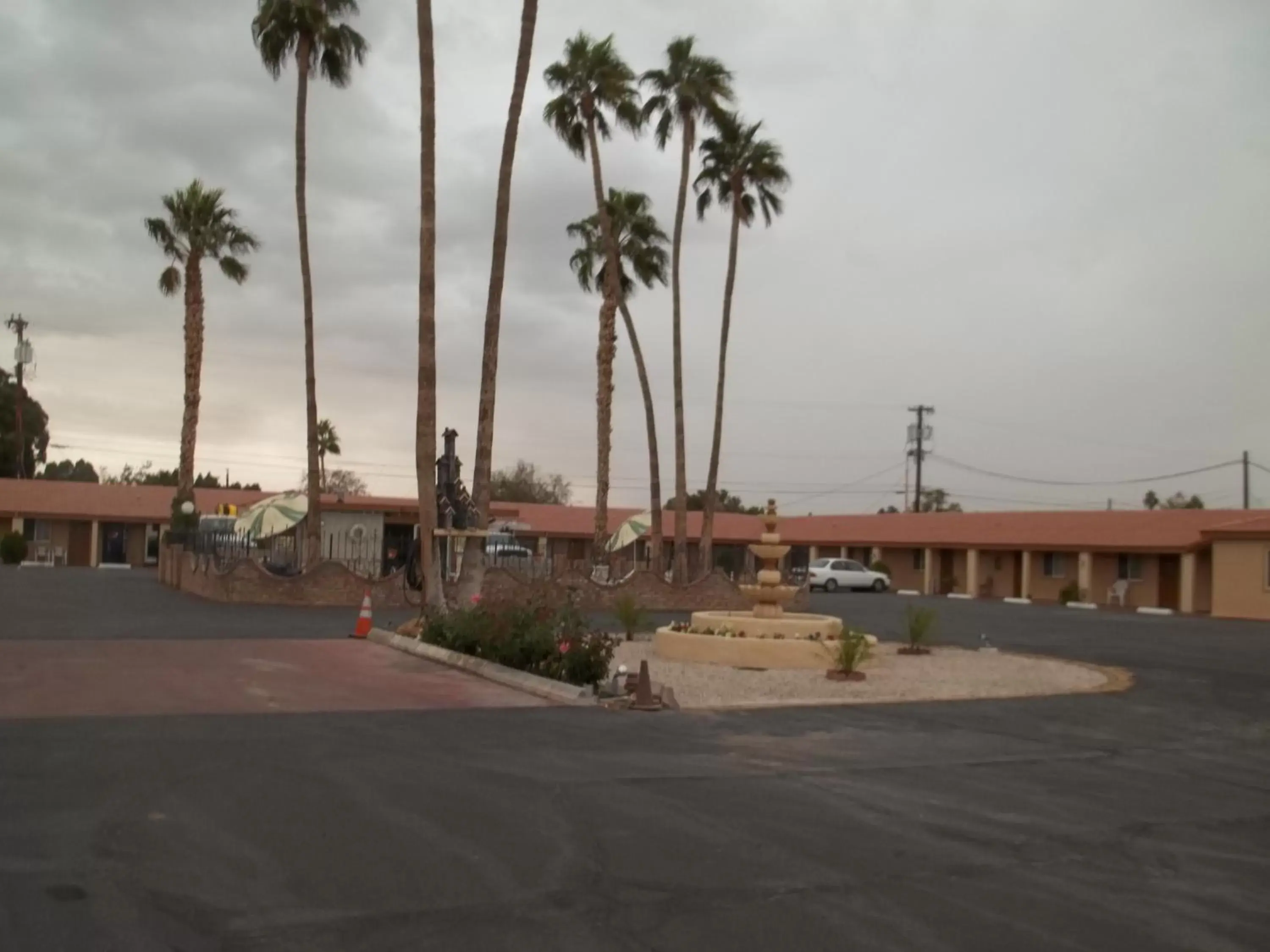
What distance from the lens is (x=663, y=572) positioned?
1572 inches

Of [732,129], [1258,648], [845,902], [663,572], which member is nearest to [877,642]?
[1258,648]

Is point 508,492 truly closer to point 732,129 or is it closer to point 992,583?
point 992,583

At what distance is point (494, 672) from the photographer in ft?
58.6

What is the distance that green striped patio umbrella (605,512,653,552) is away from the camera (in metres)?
46.1

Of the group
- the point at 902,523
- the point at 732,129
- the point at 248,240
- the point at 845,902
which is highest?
the point at 732,129

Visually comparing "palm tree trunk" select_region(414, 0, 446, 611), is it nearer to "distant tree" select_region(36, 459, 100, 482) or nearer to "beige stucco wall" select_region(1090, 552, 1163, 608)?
"beige stucco wall" select_region(1090, 552, 1163, 608)

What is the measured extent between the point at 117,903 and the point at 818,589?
A: 167 ft

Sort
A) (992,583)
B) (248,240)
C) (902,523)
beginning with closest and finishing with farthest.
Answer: (248,240)
(992,583)
(902,523)

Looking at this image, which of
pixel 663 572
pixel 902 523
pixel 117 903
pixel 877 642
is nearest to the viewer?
pixel 117 903

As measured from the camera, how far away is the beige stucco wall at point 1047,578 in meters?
52.4

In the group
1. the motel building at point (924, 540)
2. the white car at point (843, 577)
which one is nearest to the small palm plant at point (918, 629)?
the motel building at point (924, 540)

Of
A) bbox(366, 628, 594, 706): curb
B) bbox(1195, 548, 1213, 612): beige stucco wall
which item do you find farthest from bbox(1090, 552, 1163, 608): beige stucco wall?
bbox(366, 628, 594, 706): curb

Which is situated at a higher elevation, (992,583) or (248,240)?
(248,240)

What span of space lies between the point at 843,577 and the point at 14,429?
52.6m
